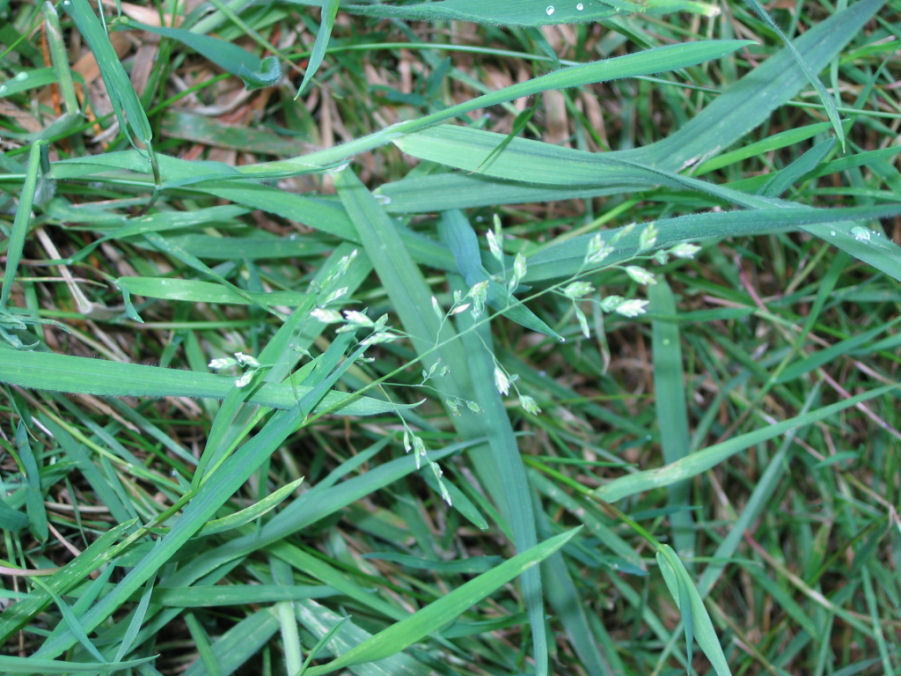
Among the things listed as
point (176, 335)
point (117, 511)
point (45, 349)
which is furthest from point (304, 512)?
point (45, 349)

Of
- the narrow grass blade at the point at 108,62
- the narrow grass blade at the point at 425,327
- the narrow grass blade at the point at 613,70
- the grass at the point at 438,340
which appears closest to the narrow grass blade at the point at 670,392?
the grass at the point at 438,340

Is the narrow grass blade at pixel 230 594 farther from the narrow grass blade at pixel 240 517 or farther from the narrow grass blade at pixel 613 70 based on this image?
the narrow grass blade at pixel 613 70

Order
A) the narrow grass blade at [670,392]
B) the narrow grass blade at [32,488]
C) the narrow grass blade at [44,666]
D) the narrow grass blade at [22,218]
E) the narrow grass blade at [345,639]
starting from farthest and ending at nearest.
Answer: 1. the narrow grass blade at [670,392]
2. the narrow grass blade at [345,639]
3. the narrow grass blade at [32,488]
4. the narrow grass blade at [22,218]
5. the narrow grass blade at [44,666]

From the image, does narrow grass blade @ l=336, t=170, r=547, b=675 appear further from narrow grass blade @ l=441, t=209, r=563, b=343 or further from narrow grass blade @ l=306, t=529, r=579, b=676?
narrow grass blade @ l=306, t=529, r=579, b=676

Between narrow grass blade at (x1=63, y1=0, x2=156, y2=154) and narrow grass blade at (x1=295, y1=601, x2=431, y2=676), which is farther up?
narrow grass blade at (x1=63, y1=0, x2=156, y2=154)

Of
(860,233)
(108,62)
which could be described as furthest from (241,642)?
(860,233)

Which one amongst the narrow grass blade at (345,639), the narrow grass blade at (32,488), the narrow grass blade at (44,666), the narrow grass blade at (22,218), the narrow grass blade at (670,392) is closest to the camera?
the narrow grass blade at (44,666)

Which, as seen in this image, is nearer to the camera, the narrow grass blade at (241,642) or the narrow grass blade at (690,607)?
the narrow grass blade at (690,607)

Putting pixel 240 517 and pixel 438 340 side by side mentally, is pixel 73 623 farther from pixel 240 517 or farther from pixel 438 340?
pixel 438 340

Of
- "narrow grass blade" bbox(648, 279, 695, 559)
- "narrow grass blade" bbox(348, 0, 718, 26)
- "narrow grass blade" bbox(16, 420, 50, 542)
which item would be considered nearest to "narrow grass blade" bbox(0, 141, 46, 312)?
"narrow grass blade" bbox(16, 420, 50, 542)
